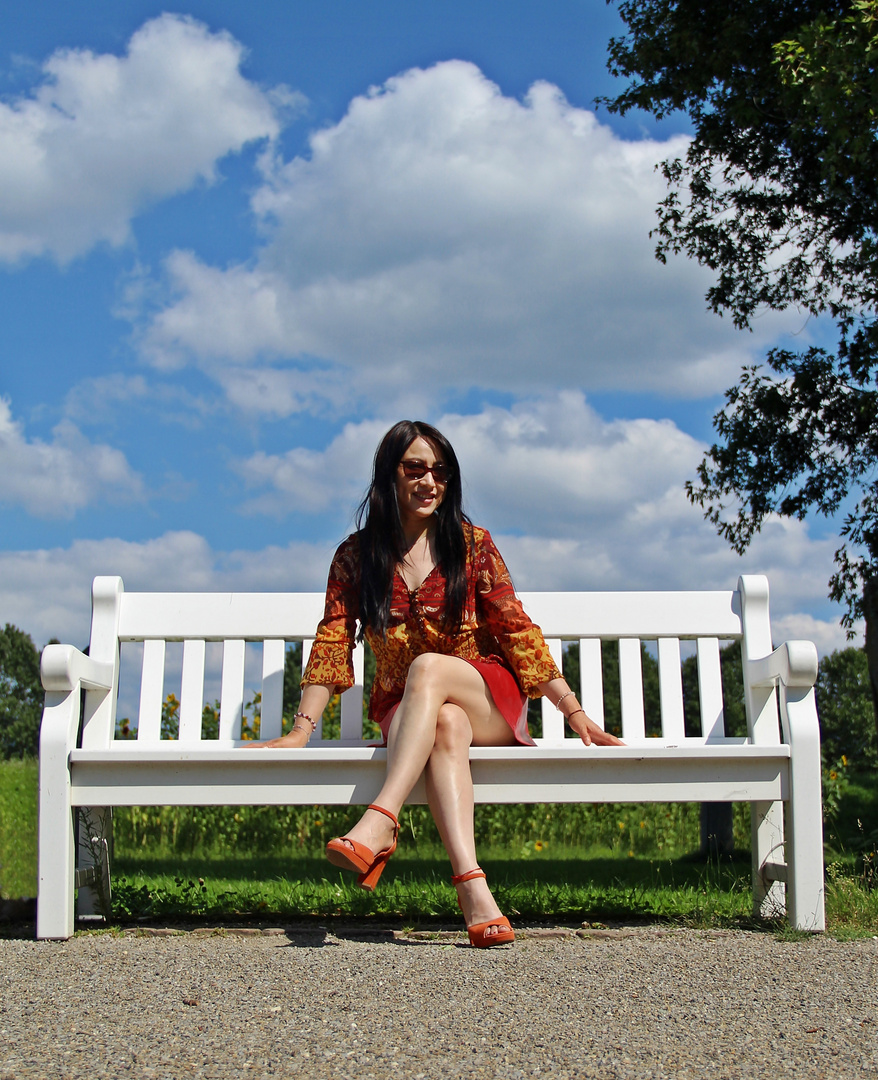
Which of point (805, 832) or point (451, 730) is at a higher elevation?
point (451, 730)

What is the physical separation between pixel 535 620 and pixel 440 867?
1825 mm

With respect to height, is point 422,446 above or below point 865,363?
below

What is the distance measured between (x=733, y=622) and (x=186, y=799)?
2.14 metres

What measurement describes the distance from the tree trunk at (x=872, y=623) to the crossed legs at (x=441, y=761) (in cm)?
394

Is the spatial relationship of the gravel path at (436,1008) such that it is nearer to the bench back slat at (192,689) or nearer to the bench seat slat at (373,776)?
the bench seat slat at (373,776)

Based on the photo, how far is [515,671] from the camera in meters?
3.37

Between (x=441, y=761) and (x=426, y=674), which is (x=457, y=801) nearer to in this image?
(x=441, y=761)

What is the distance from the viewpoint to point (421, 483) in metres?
3.37

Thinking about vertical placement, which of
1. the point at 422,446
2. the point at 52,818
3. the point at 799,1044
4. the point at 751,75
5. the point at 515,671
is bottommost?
the point at 799,1044

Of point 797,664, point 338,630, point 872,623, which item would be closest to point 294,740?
point 338,630

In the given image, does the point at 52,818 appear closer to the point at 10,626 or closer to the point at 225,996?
the point at 225,996

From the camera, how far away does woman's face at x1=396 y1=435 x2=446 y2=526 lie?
337cm

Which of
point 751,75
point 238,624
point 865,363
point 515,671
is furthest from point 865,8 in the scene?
point 238,624

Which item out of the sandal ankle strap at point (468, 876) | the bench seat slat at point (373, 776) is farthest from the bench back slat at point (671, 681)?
the sandal ankle strap at point (468, 876)
